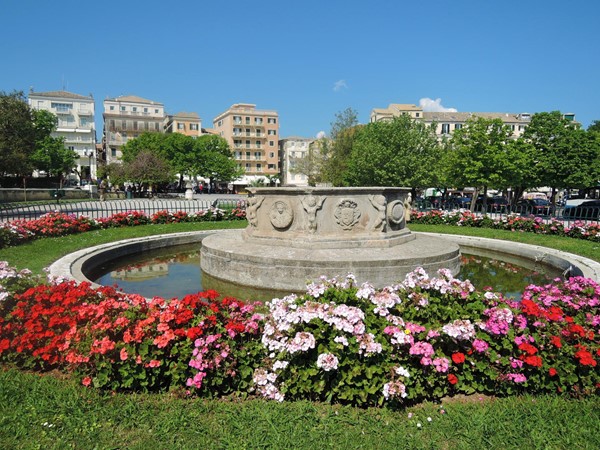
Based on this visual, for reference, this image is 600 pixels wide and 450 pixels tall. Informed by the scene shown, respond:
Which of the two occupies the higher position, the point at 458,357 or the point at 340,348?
the point at 340,348

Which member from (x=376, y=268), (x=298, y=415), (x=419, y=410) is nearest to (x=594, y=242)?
(x=376, y=268)

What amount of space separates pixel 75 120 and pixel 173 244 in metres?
80.5

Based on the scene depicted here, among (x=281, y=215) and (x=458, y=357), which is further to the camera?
(x=281, y=215)

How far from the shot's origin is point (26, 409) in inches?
137

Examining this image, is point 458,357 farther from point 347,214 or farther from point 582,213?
point 582,213

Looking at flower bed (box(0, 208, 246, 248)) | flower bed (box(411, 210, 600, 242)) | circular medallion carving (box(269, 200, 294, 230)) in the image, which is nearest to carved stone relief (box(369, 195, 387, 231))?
circular medallion carving (box(269, 200, 294, 230))

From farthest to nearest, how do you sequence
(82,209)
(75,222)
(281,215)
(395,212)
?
(82,209)
(75,222)
(395,212)
(281,215)

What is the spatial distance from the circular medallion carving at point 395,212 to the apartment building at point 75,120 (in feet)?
262

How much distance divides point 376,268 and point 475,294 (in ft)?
11.2

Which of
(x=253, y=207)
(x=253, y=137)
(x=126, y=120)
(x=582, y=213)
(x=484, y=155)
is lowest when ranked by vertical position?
(x=582, y=213)

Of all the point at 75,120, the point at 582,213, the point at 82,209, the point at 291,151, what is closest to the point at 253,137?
the point at 291,151

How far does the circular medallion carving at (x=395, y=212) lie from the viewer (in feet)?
30.2

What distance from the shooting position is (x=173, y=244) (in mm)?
13273

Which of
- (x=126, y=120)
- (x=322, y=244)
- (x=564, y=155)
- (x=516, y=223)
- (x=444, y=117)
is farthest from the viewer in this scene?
(x=126, y=120)
